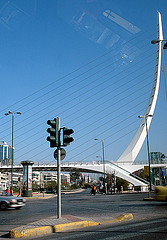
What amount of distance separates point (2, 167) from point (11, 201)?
201 feet

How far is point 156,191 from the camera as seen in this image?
42.9 ft

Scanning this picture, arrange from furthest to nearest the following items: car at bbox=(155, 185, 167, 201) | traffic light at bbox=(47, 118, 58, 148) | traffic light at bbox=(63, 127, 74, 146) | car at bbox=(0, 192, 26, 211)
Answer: car at bbox=(0, 192, 26, 211), car at bbox=(155, 185, 167, 201), traffic light at bbox=(63, 127, 74, 146), traffic light at bbox=(47, 118, 58, 148)

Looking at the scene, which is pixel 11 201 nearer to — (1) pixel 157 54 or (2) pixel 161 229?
(2) pixel 161 229

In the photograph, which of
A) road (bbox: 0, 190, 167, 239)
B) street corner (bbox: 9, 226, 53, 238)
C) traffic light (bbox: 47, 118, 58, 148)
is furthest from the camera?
traffic light (bbox: 47, 118, 58, 148)

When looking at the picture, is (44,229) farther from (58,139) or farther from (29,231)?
(58,139)

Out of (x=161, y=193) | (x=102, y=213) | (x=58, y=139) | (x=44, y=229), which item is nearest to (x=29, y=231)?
(x=44, y=229)

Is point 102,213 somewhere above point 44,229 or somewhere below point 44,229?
below

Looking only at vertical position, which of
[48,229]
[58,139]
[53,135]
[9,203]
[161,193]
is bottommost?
[9,203]

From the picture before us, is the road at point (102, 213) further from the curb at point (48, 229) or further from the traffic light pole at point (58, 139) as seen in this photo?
the traffic light pole at point (58, 139)

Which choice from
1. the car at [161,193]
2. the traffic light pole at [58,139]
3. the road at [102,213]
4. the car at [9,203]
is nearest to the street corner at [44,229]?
the road at [102,213]

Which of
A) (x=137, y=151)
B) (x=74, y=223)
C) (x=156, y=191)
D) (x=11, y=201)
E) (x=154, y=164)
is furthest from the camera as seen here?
(x=154, y=164)

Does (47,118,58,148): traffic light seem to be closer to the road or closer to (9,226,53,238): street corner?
(9,226,53,238): street corner

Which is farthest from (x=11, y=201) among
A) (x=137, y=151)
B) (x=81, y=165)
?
(x=81, y=165)

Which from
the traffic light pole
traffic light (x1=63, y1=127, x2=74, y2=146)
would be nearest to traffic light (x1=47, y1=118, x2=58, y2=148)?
the traffic light pole
